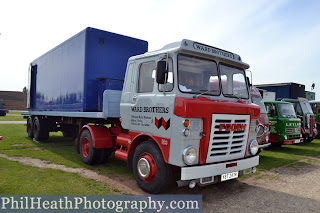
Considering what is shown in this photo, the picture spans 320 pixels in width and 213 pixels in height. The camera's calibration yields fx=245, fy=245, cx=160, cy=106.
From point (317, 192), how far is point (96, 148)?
209 inches

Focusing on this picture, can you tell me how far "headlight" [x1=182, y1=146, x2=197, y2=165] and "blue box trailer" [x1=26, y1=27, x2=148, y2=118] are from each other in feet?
8.54

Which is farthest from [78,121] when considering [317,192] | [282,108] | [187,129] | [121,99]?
[282,108]

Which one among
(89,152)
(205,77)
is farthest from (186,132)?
(89,152)

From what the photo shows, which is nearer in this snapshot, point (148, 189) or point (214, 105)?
point (214, 105)

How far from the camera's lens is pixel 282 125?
10.2 metres

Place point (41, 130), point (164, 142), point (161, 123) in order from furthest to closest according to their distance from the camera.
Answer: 1. point (41, 130)
2. point (161, 123)
3. point (164, 142)

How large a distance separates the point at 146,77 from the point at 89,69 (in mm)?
2267

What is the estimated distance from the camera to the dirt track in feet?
14.5

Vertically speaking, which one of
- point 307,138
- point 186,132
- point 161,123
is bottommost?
point 307,138

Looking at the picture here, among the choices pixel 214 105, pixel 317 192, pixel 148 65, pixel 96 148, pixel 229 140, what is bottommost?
pixel 317 192

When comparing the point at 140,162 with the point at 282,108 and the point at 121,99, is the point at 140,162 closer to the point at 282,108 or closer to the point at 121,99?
the point at 121,99

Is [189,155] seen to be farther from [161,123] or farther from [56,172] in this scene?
[56,172]

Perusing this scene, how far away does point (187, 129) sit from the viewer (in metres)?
4.15

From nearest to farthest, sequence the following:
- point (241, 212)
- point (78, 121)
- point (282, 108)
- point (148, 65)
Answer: point (241, 212) → point (148, 65) → point (78, 121) → point (282, 108)
